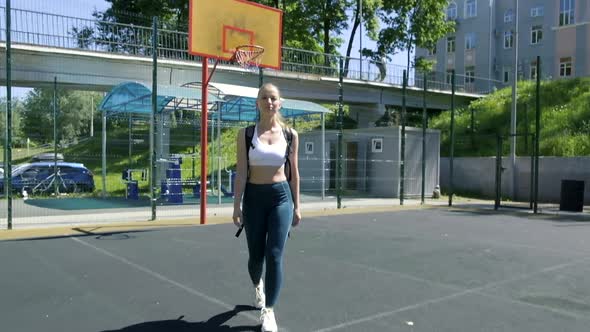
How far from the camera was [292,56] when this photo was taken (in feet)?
86.7

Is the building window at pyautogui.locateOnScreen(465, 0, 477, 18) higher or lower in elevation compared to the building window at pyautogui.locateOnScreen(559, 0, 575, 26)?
higher

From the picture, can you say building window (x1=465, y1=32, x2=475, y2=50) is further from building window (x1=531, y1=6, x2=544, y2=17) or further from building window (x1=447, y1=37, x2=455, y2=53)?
building window (x1=531, y1=6, x2=544, y2=17)

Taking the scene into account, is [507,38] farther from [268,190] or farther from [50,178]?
[268,190]

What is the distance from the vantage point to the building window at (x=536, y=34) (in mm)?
44344

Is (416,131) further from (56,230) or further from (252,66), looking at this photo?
(56,230)

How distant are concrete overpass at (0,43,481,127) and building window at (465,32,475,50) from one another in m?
18.9

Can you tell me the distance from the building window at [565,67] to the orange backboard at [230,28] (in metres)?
35.2

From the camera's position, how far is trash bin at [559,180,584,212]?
13195mm

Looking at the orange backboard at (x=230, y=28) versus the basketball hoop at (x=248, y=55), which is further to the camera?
the basketball hoop at (x=248, y=55)

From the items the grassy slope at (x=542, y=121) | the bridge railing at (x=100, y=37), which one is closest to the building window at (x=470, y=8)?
the grassy slope at (x=542, y=121)

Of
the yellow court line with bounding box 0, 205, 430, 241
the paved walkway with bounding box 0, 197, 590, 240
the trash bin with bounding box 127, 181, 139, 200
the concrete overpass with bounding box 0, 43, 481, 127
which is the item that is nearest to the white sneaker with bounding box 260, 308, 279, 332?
the yellow court line with bounding box 0, 205, 430, 241

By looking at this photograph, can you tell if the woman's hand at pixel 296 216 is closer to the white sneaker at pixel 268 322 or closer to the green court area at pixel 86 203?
the white sneaker at pixel 268 322

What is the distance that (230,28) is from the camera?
32.4 ft

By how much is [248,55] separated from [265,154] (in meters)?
7.10
